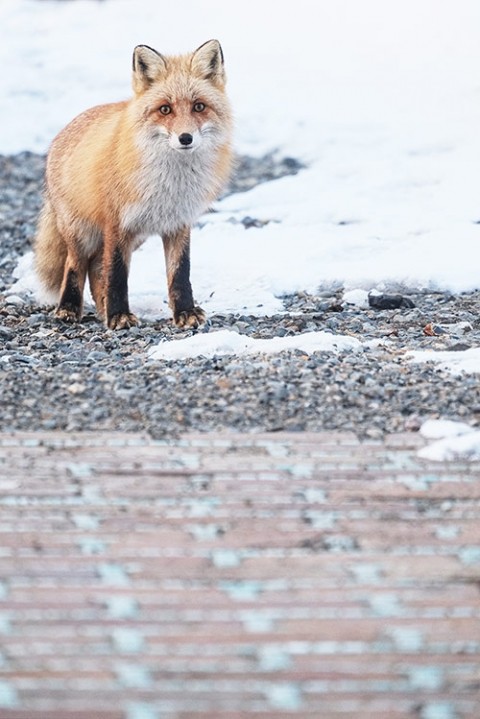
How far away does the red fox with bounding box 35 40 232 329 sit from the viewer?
541 centimetres

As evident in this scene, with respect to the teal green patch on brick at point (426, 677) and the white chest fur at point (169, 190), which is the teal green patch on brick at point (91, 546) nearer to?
the teal green patch on brick at point (426, 677)

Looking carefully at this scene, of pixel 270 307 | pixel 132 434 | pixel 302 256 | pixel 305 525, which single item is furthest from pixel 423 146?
pixel 305 525

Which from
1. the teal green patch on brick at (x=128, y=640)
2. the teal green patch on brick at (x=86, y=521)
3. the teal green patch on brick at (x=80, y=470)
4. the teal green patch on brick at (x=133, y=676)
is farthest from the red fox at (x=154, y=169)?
the teal green patch on brick at (x=133, y=676)

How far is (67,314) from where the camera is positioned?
596 cm

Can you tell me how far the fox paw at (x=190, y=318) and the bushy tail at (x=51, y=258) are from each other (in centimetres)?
97

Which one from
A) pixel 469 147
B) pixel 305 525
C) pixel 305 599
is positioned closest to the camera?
pixel 305 599

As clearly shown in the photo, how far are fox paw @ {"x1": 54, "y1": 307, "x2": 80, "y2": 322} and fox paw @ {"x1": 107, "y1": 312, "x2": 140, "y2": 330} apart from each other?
1.31ft

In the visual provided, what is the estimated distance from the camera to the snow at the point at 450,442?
11.3 feet

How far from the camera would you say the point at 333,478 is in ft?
10.7

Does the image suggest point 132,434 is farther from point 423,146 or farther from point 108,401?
point 423,146

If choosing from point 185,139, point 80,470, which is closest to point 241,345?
point 185,139

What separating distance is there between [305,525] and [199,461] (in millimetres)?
535

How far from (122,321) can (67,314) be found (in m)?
0.51

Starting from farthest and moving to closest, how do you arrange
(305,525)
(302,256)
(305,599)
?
(302,256), (305,525), (305,599)
